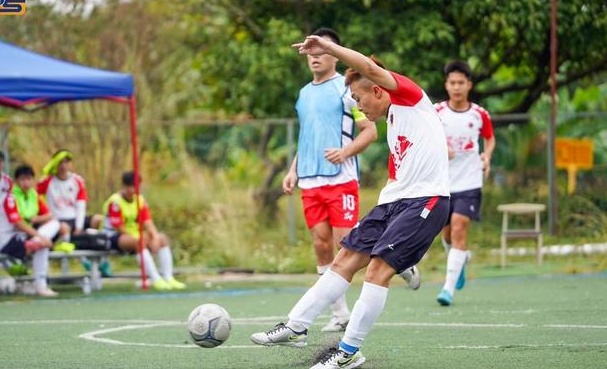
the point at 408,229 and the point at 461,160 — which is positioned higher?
the point at 461,160

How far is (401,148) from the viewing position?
8156 millimetres

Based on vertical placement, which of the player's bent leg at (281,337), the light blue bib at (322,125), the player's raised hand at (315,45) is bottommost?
the player's bent leg at (281,337)

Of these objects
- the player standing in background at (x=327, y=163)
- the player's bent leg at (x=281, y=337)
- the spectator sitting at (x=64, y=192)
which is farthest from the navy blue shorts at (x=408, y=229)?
the spectator sitting at (x=64, y=192)

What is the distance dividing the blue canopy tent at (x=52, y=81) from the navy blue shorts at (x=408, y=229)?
7.48 meters

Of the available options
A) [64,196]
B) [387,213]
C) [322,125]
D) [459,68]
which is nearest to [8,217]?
[64,196]

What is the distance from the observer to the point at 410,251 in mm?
7941

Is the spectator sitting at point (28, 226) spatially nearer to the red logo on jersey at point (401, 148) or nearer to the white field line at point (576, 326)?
the white field line at point (576, 326)

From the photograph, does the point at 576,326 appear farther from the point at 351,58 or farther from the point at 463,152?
the point at 351,58

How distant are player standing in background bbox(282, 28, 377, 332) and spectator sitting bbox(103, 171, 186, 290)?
6.02m

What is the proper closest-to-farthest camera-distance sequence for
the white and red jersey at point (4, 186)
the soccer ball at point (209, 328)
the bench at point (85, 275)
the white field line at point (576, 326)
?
the soccer ball at point (209, 328) → the white field line at point (576, 326) → the white and red jersey at point (4, 186) → the bench at point (85, 275)

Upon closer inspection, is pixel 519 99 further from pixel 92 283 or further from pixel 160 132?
pixel 92 283

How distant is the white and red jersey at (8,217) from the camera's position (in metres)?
15.1

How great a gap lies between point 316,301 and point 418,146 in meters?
1.16

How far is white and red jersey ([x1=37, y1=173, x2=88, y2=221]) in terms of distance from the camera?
645 inches
